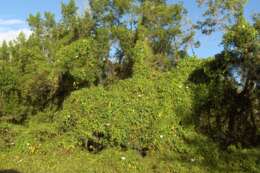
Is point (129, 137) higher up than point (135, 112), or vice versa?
point (135, 112)

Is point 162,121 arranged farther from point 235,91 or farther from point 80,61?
point 80,61

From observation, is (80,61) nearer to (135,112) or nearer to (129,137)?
(135,112)

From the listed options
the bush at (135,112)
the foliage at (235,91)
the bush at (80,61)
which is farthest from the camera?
the bush at (80,61)

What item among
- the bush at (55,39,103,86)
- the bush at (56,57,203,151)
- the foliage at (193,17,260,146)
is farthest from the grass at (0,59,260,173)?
the bush at (55,39,103,86)

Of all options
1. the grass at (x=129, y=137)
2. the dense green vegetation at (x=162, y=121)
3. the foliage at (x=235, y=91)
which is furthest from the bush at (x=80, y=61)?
the foliage at (x=235, y=91)

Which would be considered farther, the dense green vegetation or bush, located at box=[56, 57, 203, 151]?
bush, located at box=[56, 57, 203, 151]

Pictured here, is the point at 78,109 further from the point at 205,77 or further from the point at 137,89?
the point at 205,77

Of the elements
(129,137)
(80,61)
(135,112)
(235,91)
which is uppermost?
(80,61)

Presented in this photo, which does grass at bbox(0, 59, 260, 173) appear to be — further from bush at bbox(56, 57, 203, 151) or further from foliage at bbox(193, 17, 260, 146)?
foliage at bbox(193, 17, 260, 146)

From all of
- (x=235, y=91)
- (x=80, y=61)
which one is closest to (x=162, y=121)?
(x=235, y=91)

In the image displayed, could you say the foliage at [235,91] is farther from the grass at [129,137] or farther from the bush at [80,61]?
the bush at [80,61]

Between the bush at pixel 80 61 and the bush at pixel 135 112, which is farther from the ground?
the bush at pixel 80 61

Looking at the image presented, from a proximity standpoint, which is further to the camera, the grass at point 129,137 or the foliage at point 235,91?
the foliage at point 235,91

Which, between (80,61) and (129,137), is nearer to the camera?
(129,137)
